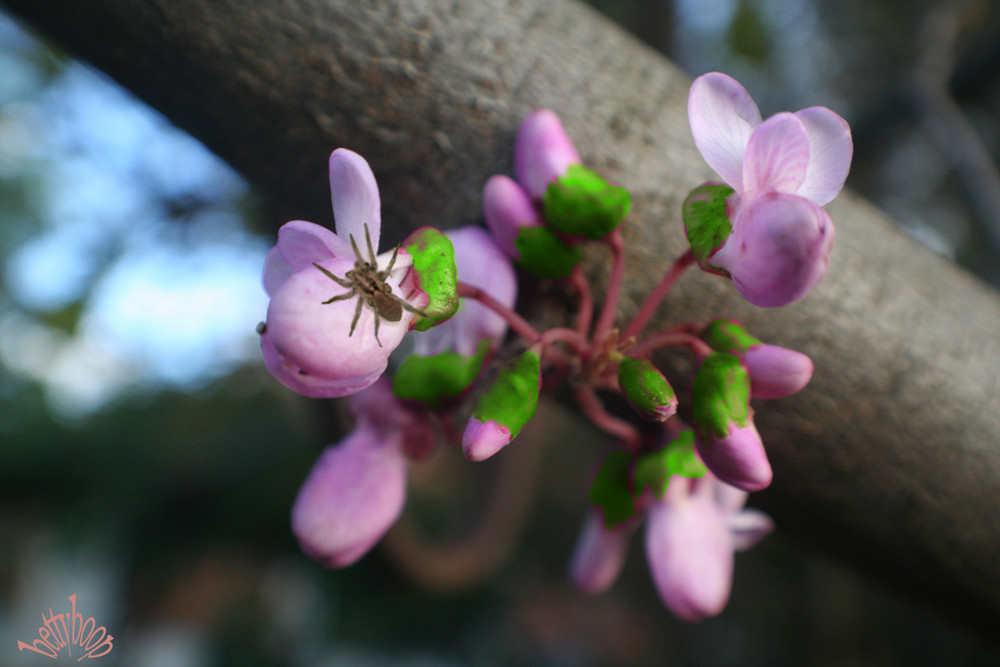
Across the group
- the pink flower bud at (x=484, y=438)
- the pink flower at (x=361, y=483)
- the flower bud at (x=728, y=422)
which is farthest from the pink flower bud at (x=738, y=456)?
the pink flower at (x=361, y=483)

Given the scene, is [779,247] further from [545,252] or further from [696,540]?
[696,540]

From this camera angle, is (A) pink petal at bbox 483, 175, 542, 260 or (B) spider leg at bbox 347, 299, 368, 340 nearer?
(B) spider leg at bbox 347, 299, 368, 340

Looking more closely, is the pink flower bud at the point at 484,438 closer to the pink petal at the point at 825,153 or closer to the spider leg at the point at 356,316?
the spider leg at the point at 356,316

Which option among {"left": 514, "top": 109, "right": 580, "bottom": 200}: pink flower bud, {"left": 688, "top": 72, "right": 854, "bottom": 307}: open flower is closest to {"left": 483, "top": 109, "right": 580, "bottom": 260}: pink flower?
{"left": 514, "top": 109, "right": 580, "bottom": 200}: pink flower bud

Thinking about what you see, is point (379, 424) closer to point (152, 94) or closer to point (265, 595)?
point (152, 94)

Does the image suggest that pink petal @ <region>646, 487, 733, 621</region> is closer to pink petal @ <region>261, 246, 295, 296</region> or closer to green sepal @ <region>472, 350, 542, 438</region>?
green sepal @ <region>472, 350, 542, 438</region>

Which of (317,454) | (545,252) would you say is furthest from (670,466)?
(317,454)

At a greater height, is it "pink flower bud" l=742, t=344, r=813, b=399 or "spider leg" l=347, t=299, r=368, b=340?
"pink flower bud" l=742, t=344, r=813, b=399

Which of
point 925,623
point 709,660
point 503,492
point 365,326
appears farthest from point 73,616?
point 709,660

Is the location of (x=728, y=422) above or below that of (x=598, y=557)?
above
